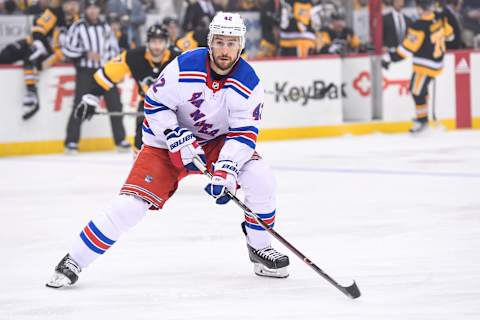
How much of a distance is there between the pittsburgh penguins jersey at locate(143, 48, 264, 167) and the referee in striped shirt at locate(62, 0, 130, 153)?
226 inches

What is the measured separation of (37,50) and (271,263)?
20.0 ft

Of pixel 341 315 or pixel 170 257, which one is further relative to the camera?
pixel 170 257

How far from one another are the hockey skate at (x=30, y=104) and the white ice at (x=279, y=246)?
1.17 metres

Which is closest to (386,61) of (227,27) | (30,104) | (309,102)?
(309,102)

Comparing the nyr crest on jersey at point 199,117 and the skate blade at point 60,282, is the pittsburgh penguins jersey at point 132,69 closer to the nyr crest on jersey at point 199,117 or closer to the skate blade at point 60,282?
the nyr crest on jersey at point 199,117

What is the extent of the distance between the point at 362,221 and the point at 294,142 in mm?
4958

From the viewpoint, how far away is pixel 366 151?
949 cm

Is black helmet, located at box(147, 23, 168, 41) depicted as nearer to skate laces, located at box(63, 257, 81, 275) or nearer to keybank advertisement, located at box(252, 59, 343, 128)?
skate laces, located at box(63, 257, 81, 275)

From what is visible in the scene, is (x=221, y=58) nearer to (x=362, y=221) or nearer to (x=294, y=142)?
(x=362, y=221)

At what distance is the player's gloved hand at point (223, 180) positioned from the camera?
157 inches

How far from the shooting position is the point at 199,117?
419cm

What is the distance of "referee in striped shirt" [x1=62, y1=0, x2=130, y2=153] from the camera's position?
984 centimetres

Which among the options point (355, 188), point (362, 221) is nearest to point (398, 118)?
point (355, 188)

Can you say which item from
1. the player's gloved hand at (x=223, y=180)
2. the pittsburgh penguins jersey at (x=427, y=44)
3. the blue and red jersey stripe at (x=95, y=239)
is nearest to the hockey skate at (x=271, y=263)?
the player's gloved hand at (x=223, y=180)
